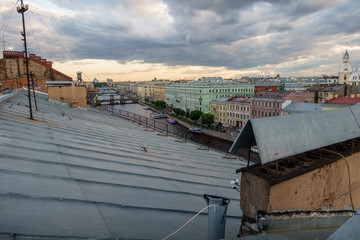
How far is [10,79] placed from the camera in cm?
2625

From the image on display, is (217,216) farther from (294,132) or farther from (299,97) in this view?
(299,97)

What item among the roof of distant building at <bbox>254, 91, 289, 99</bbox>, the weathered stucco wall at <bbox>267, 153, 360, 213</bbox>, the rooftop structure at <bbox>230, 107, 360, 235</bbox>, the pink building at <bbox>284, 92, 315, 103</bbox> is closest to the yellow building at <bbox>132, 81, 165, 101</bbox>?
the roof of distant building at <bbox>254, 91, 289, 99</bbox>

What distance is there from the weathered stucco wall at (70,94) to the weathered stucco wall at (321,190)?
2478 cm

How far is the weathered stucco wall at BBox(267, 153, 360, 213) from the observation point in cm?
340

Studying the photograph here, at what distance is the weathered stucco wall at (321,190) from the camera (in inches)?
134

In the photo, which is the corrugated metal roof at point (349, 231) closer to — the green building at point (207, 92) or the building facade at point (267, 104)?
the building facade at point (267, 104)

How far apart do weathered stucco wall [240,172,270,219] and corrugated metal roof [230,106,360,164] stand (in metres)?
0.47

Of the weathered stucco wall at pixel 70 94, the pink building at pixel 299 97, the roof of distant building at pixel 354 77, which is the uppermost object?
the roof of distant building at pixel 354 77

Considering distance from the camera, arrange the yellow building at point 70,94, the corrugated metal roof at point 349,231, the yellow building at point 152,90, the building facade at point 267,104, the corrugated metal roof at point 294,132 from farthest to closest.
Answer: the yellow building at point 152,90 < the building facade at point 267,104 < the yellow building at point 70,94 < the corrugated metal roof at point 294,132 < the corrugated metal roof at point 349,231

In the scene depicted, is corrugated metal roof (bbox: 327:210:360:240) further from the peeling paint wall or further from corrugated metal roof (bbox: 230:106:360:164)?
the peeling paint wall

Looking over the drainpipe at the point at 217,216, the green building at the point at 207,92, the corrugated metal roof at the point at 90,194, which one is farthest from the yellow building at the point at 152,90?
the drainpipe at the point at 217,216

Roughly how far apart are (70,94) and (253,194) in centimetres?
2543

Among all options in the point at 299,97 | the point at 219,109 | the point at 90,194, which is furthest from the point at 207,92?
the point at 90,194

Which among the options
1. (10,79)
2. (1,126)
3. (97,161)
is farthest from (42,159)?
(10,79)
